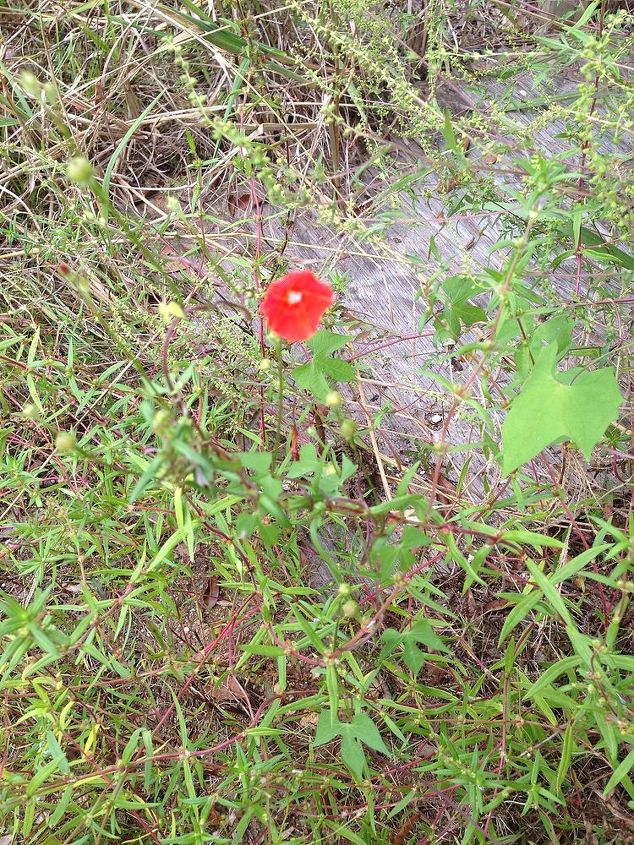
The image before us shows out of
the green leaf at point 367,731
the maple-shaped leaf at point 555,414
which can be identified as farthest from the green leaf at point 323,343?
the green leaf at point 367,731

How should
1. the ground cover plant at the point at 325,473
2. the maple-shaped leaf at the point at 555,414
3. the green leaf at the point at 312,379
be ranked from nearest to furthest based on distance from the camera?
1. the maple-shaped leaf at the point at 555,414
2. the ground cover plant at the point at 325,473
3. the green leaf at the point at 312,379

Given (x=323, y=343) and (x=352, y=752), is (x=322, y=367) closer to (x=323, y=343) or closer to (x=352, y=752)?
(x=323, y=343)

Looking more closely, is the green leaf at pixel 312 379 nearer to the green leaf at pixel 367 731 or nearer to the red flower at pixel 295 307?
the red flower at pixel 295 307

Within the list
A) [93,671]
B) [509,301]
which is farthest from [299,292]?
[93,671]

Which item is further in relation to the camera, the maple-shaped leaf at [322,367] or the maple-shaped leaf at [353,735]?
the maple-shaped leaf at [322,367]

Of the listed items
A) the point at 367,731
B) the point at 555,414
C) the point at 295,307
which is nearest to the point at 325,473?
the point at 295,307

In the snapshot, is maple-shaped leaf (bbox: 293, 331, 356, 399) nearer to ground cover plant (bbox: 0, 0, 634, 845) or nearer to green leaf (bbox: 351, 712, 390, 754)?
ground cover plant (bbox: 0, 0, 634, 845)

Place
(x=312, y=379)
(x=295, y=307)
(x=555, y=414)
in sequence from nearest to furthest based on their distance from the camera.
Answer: (x=555, y=414)
(x=295, y=307)
(x=312, y=379)

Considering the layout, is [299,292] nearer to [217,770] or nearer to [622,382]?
[622,382]
